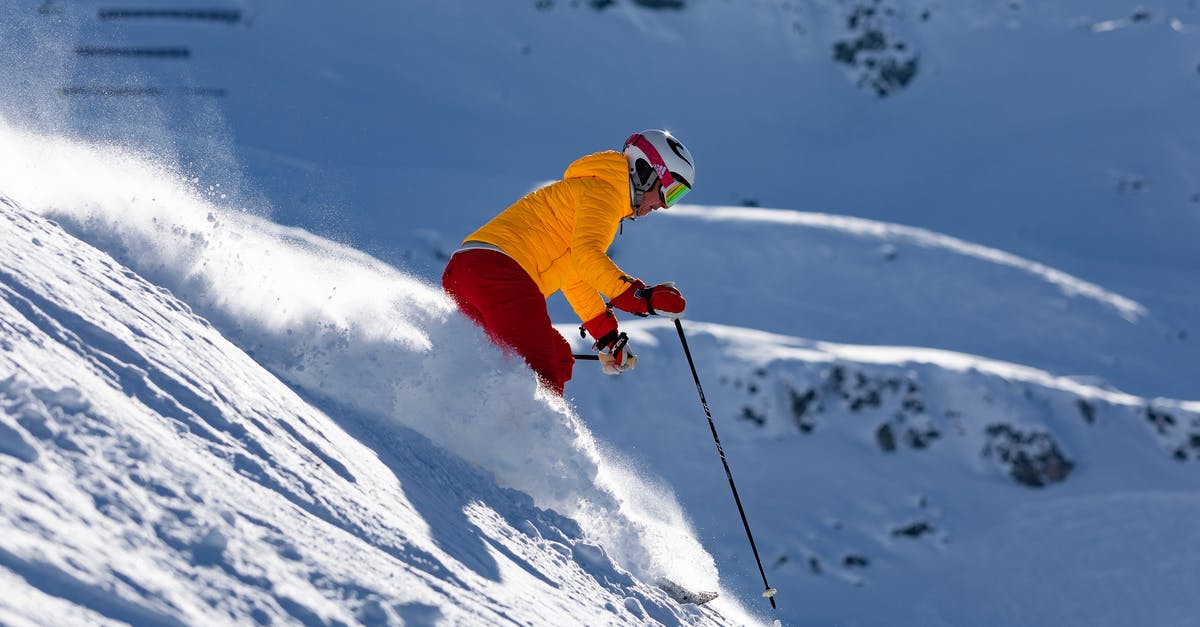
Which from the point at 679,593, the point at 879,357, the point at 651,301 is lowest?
the point at 679,593

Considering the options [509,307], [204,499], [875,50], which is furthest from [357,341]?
[875,50]

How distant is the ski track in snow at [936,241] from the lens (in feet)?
50.9

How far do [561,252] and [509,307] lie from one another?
530mm

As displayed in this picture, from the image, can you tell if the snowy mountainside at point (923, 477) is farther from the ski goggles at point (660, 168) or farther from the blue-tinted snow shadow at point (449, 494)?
the blue-tinted snow shadow at point (449, 494)

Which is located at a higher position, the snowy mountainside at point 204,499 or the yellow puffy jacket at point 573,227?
the yellow puffy jacket at point 573,227

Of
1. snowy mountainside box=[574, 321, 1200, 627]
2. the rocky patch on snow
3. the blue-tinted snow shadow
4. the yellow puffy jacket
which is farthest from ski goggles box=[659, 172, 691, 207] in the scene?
the rocky patch on snow

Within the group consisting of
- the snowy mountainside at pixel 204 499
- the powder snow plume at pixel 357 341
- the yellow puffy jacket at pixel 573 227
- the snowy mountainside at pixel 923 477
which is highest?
the snowy mountainside at pixel 923 477

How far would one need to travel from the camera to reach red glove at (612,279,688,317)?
5.45 m

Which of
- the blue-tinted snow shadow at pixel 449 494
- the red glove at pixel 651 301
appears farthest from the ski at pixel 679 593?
the red glove at pixel 651 301

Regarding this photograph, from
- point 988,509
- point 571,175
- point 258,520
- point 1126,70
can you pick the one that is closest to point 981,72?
point 1126,70

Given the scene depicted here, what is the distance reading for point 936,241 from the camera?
16.2 metres

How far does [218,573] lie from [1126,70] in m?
24.7

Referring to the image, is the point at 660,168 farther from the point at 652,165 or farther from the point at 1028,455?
the point at 1028,455

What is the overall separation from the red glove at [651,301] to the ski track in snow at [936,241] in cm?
1084
